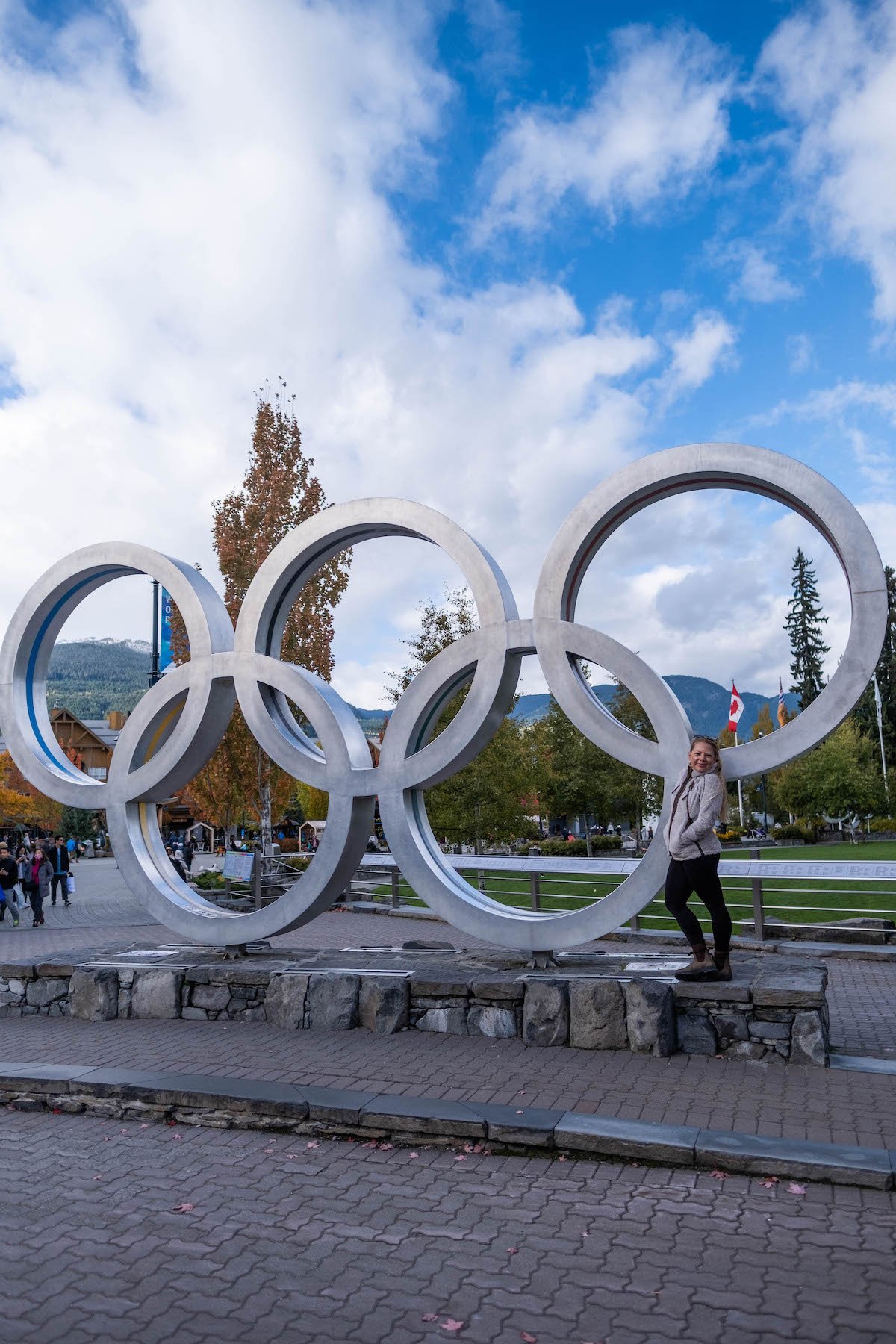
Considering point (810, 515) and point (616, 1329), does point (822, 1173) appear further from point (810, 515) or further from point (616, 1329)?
point (810, 515)

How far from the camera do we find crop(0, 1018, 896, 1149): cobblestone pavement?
5523 mm

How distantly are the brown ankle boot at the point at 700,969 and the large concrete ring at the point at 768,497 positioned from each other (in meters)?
1.36

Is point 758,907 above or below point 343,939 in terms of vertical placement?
above

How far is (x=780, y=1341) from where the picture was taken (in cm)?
338

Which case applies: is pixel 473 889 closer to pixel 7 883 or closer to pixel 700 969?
pixel 700 969

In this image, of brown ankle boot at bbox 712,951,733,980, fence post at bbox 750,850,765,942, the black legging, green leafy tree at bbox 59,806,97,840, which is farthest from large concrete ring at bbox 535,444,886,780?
green leafy tree at bbox 59,806,97,840

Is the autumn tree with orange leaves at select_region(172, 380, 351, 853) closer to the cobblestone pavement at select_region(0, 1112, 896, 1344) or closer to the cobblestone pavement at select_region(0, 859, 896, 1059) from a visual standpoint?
the cobblestone pavement at select_region(0, 859, 896, 1059)

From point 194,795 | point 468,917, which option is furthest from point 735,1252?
point 194,795

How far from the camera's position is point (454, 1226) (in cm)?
444

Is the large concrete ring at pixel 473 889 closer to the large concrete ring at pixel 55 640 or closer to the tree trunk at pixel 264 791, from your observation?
the large concrete ring at pixel 55 640

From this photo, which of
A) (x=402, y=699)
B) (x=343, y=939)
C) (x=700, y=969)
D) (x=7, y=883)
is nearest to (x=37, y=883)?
(x=7, y=883)

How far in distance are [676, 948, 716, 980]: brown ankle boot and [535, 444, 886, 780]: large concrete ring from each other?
1.36 m

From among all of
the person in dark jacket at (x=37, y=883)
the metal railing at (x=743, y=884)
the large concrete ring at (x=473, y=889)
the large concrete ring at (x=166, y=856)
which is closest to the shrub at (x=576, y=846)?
the metal railing at (x=743, y=884)

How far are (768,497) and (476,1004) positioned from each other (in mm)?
4482
